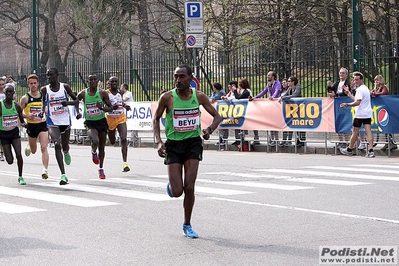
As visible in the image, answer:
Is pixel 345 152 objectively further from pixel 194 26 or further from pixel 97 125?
pixel 97 125

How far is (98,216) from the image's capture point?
10.6 metres

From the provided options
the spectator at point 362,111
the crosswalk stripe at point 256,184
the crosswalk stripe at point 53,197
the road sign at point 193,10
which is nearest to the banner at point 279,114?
the spectator at point 362,111

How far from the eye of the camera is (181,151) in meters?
9.13

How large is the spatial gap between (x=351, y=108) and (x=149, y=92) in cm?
1127

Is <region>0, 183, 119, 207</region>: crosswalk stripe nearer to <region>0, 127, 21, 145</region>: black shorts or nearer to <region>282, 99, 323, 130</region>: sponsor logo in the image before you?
<region>0, 127, 21, 145</region>: black shorts

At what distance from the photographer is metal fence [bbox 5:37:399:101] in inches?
913

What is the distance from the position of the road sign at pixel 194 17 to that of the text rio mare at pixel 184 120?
11.5 m

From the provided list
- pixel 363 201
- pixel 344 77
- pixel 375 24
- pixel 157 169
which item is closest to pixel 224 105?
pixel 344 77

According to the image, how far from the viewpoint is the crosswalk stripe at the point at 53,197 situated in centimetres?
1185

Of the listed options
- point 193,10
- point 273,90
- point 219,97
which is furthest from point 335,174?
point 219,97

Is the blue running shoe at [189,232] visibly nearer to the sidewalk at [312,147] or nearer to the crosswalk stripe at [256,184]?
the crosswalk stripe at [256,184]

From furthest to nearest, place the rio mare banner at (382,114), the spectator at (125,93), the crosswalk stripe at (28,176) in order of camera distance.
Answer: the spectator at (125,93) → the rio mare banner at (382,114) → the crosswalk stripe at (28,176)

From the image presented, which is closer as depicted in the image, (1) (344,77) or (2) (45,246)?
(2) (45,246)

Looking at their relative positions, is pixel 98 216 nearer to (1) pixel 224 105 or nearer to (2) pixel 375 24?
(1) pixel 224 105
